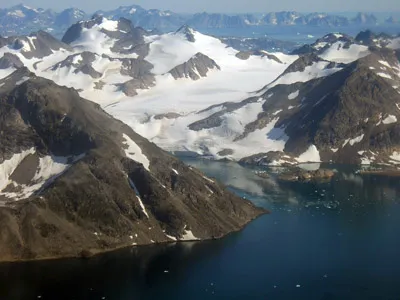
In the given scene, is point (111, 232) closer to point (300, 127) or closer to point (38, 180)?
point (38, 180)

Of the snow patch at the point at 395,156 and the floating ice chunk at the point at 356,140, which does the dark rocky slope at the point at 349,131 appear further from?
the snow patch at the point at 395,156

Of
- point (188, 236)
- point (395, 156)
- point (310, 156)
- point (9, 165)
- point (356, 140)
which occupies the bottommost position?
point (310, 156)

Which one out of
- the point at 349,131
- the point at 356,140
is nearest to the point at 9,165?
the point at 356,140

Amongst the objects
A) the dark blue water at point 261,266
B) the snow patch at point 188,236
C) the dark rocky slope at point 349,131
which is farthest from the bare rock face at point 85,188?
the dark rocky slope at point 349,131

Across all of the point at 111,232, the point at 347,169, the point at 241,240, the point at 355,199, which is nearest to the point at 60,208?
the point at 111,232

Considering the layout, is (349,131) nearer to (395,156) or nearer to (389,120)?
(389,120)

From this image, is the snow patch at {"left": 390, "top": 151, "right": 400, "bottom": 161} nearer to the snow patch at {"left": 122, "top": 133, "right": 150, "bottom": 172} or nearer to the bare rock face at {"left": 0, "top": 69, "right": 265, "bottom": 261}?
the bare rock face at {"left": 0, "top": 69, "right": 265, "bottom": 261}

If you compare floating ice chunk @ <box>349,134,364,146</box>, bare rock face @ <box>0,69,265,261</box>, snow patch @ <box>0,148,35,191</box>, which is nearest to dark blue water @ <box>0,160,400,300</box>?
bare rock face @ <box>0,69,265,261</box>
